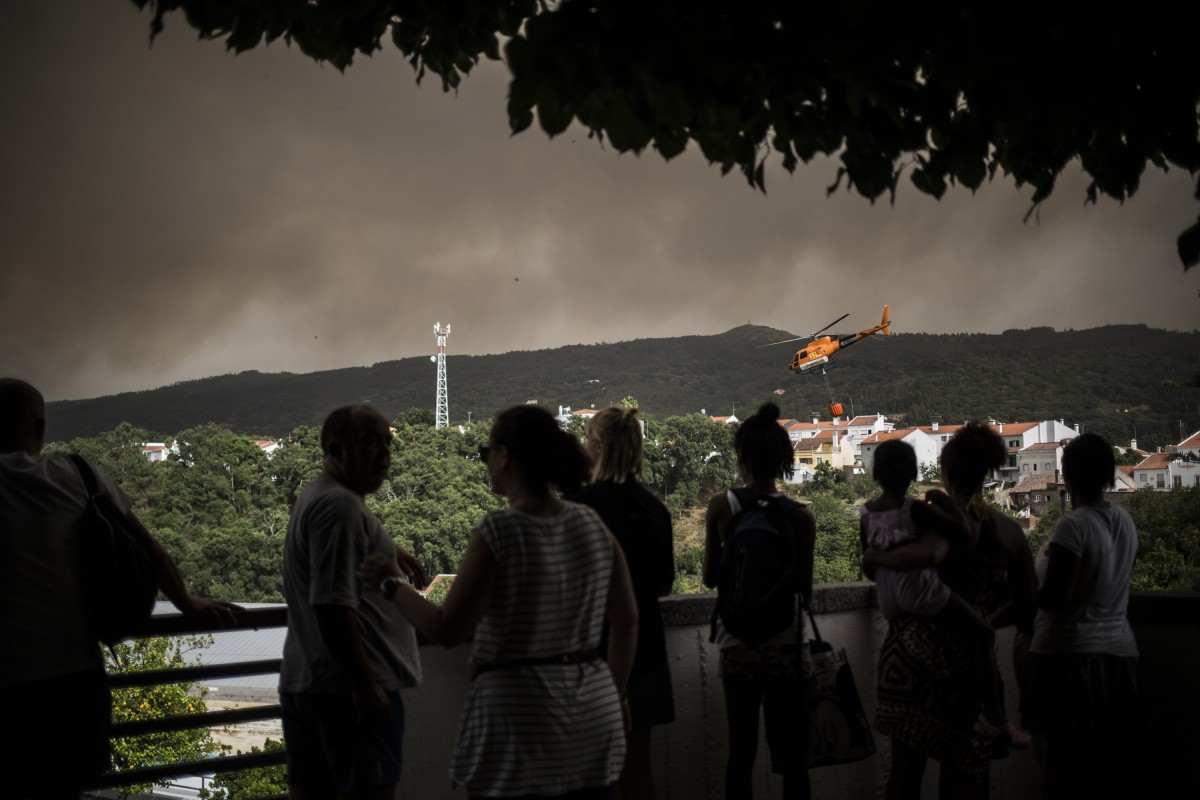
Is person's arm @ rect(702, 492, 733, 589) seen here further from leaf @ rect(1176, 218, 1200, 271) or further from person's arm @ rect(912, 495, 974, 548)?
leaf @ rect(1176, 218, 1200, 271)

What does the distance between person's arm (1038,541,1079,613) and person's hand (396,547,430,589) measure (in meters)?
1.96

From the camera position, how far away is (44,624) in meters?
2.16

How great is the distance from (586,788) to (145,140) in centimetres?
9177

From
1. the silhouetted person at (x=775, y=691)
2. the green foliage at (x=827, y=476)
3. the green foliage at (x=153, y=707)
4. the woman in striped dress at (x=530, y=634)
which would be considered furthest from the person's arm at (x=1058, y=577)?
the green foliage at (x=827, y=476)

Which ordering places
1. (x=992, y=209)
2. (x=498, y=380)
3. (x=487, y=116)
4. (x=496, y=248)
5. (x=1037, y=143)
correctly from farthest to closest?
(x=496, y=248)
(x=487, y=116)
(x=992, y=209)
(x=498, y=380)
(x=1037, y=143)

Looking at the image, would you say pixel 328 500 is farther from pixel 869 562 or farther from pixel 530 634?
pixel 869 562

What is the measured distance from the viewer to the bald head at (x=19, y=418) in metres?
2.24

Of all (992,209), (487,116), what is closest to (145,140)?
(487,116)

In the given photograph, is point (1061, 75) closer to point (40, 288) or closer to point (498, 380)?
point (498, 380)

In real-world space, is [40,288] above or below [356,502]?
above

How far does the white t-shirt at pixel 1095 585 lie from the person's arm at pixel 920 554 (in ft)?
1.54

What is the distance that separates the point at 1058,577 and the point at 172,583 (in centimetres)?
258

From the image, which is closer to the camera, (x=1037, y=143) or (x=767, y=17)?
(x=767, y=17)

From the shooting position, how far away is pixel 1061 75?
2074 mm
